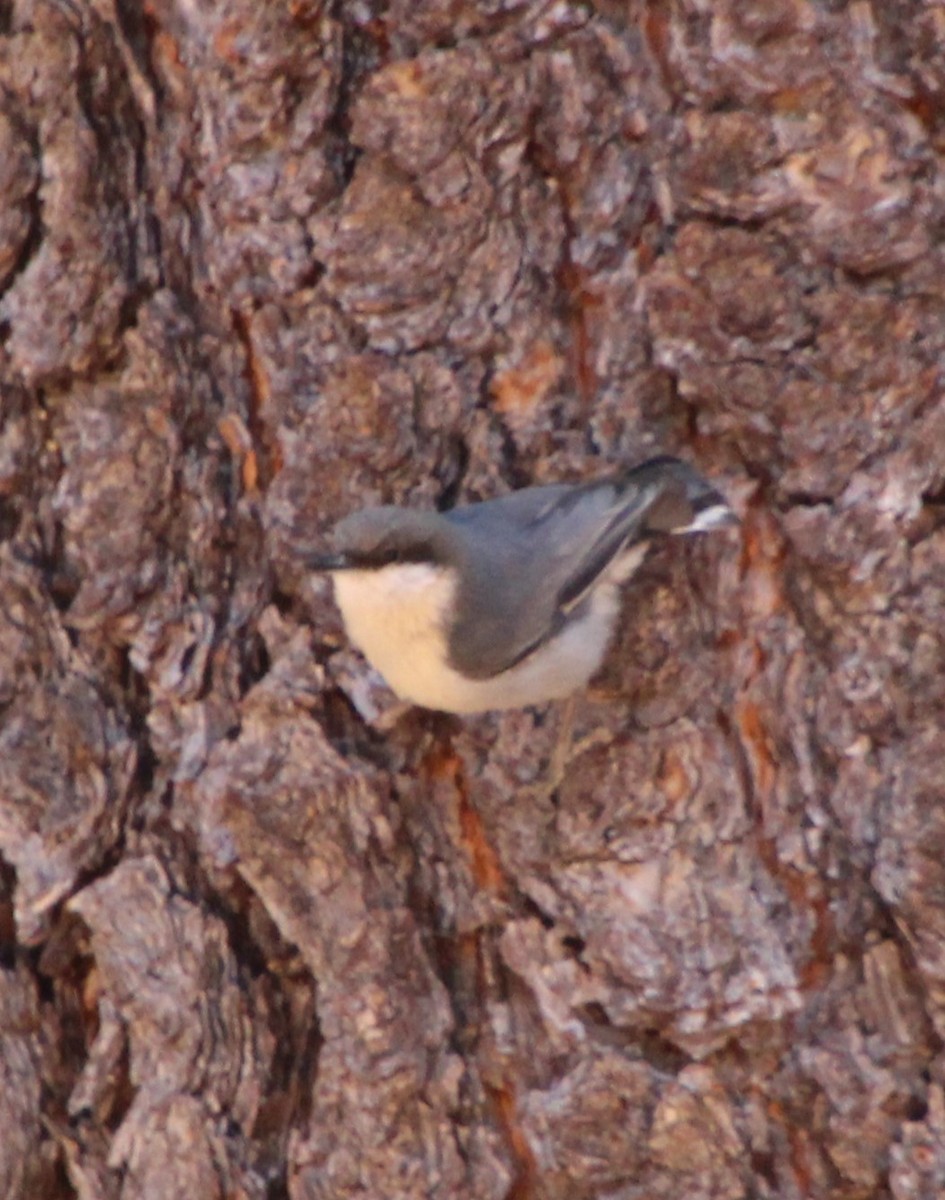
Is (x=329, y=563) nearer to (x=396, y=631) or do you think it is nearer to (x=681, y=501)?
(x=396, y=631)

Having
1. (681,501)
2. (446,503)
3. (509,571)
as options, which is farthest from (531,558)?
(681,501)

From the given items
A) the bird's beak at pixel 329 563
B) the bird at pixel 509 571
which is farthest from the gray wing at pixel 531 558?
the bird's beak at pixel 329 563

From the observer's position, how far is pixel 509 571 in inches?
104

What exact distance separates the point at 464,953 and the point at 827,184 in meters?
1.22

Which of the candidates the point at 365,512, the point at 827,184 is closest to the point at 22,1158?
the point at 365,512

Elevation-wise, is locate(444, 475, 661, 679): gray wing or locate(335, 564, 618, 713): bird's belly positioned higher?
locate(444, 475, 661, 679): gray wing

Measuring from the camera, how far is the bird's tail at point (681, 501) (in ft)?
7.61

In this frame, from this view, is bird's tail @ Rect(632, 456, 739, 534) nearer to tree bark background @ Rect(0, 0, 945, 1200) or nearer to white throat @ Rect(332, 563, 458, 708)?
tree bark background @ Rect(0, 0, 945, 1200)

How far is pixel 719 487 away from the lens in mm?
2375

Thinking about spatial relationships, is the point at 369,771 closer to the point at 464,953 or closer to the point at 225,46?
the point at 464,953

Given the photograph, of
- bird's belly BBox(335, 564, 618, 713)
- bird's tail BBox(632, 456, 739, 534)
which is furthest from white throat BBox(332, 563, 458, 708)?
bird's tail BBox(632, 456, 739, 534)

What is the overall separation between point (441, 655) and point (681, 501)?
45cm

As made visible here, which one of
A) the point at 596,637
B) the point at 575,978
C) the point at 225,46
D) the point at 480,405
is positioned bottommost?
the point at 575,978

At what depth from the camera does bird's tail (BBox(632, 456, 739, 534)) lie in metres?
2.32
